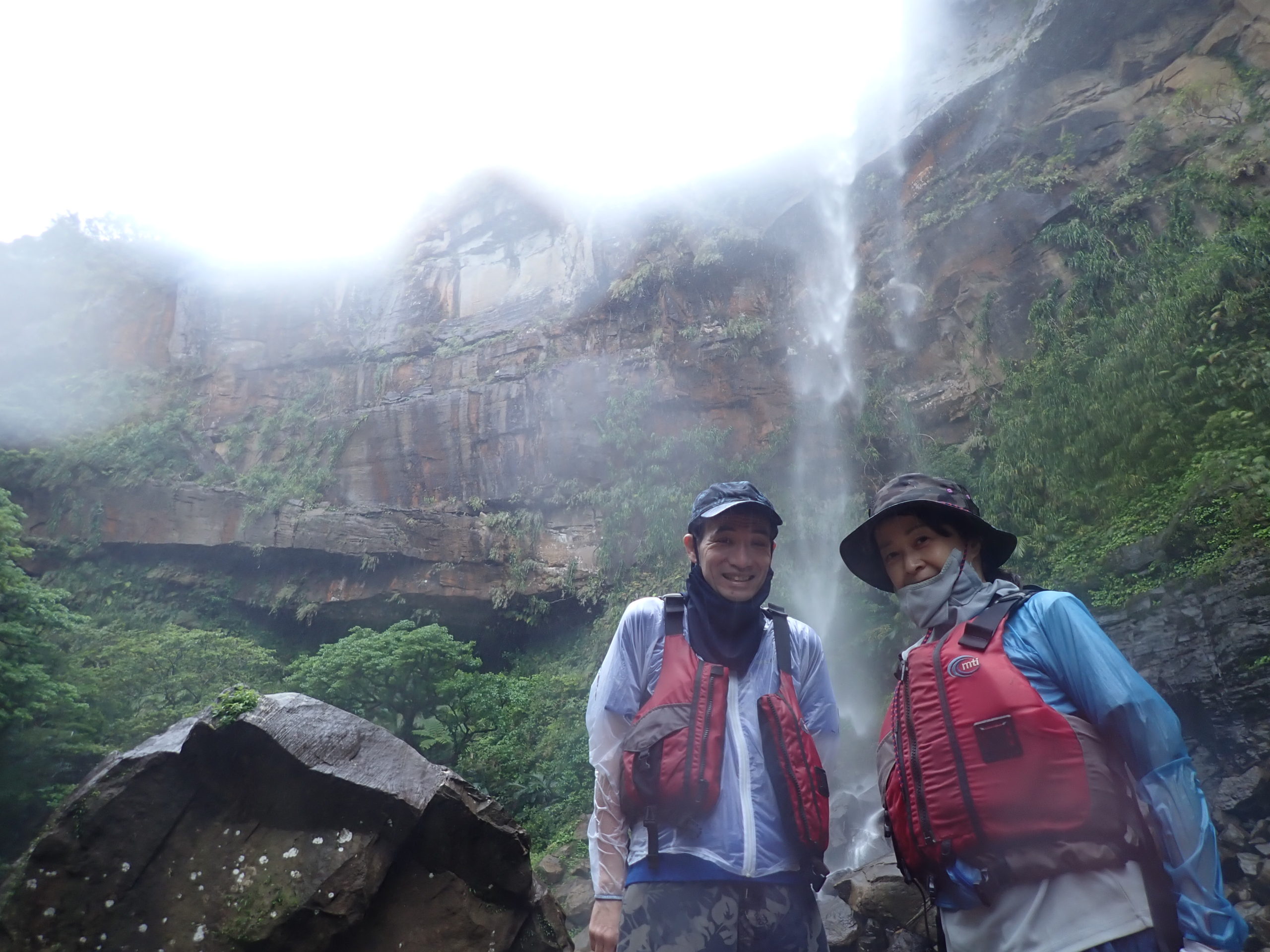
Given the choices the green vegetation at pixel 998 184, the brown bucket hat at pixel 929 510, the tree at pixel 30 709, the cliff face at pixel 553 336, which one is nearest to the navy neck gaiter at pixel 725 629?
the brown bucket hat at pixel 929 510

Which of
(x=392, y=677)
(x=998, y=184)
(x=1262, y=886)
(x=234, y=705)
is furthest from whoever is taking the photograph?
(x=998, y=184)

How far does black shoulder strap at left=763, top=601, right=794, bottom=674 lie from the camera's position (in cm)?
208

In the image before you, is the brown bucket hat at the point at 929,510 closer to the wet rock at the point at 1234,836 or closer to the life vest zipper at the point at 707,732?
the life vest zipper at the point at 707,732

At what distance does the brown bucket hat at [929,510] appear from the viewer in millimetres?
1833

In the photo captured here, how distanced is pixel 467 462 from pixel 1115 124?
14.0 meters

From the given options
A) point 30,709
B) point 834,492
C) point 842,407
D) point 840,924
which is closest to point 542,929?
point 840,924

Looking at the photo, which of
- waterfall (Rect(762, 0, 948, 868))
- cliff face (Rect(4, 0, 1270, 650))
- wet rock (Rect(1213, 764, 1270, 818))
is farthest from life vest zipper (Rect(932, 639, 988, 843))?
cliff face (Rect(4, 0, 1270, 650))

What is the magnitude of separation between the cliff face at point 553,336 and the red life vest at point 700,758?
11.0 m

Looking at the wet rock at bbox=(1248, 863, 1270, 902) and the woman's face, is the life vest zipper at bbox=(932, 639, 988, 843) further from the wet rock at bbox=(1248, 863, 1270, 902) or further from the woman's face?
the wet rock at bbox=(1248, 863, 1270, 902)

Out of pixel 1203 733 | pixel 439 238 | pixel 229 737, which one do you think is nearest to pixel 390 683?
pixel 229 737

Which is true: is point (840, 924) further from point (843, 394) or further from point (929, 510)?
point (843, 394)

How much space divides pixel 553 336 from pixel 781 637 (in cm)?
1509

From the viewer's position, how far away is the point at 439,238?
65.4ft

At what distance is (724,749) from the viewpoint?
6.14 feet
